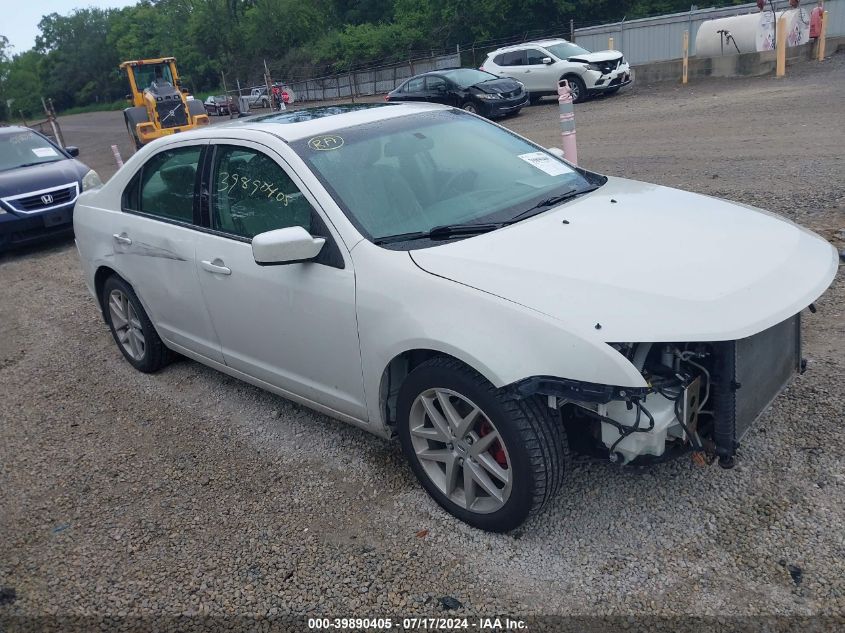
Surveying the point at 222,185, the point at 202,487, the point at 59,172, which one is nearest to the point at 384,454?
the point at 202,487

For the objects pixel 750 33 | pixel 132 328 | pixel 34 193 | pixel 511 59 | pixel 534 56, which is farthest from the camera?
pixel 511 59

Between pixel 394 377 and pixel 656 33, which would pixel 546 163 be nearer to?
pixel 394 377

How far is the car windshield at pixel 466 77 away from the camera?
1875 cm

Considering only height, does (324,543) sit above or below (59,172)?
below

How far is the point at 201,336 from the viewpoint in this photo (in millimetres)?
4332

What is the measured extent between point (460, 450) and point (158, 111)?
20.9 metres

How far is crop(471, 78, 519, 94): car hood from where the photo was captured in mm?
18509

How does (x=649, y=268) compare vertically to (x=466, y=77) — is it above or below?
above

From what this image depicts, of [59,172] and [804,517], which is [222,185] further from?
[59,172]

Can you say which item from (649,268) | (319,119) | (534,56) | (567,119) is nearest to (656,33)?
(534,56)

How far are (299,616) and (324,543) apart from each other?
0.42 metres

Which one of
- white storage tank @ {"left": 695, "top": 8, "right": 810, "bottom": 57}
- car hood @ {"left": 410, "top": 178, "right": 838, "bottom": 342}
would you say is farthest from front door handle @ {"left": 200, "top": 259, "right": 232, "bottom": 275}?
white storage tank @ {"left": 695, "top": 8, "right": 810, "bottom": 57}

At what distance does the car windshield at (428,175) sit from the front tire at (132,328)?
2.03m

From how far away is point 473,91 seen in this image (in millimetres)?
18469
